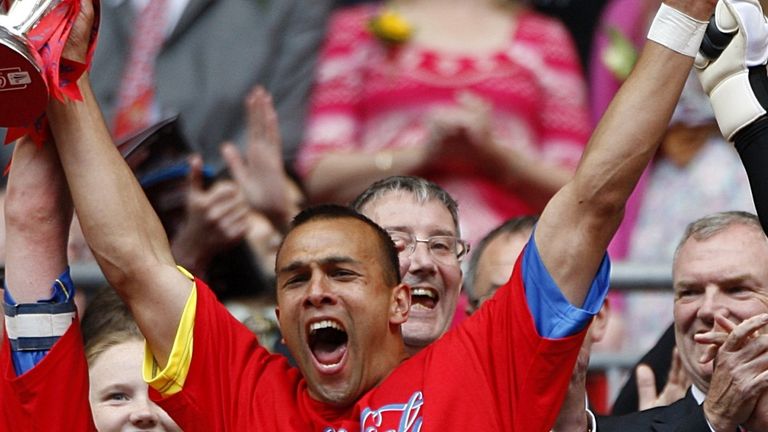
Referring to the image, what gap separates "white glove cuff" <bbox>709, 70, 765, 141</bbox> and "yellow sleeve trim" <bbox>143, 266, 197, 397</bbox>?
4.29ft

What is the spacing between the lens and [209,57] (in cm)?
748

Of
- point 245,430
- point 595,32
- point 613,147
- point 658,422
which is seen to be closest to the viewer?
point 613,147

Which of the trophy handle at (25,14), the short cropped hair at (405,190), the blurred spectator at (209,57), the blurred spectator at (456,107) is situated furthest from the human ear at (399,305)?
the blurred spectator at (209,57)

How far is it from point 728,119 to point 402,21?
311 cm

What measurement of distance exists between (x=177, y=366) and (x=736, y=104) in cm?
141

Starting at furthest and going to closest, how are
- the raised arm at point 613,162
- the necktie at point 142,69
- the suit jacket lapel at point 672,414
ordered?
1. the necktie at point 142,69
2. the suit jacket lapel at point 672,414
3. the raised arm at point 613,162

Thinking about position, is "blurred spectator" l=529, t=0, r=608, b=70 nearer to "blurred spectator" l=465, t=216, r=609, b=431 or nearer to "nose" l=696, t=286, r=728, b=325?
"blurred spectator" l=465, t=216, r=609, b=431

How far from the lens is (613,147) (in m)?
3.70

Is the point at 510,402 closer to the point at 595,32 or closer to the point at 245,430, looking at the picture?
the point at 245,430

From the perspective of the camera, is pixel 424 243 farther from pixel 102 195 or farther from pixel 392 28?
pixel 392 28

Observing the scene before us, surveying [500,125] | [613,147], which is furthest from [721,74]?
[500,125]

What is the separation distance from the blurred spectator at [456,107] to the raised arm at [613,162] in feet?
8.70

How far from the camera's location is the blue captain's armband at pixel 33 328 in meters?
4.14

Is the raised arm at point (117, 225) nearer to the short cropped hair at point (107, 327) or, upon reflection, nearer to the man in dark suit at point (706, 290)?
Answer: the short cropped hair at point (107, 327)
